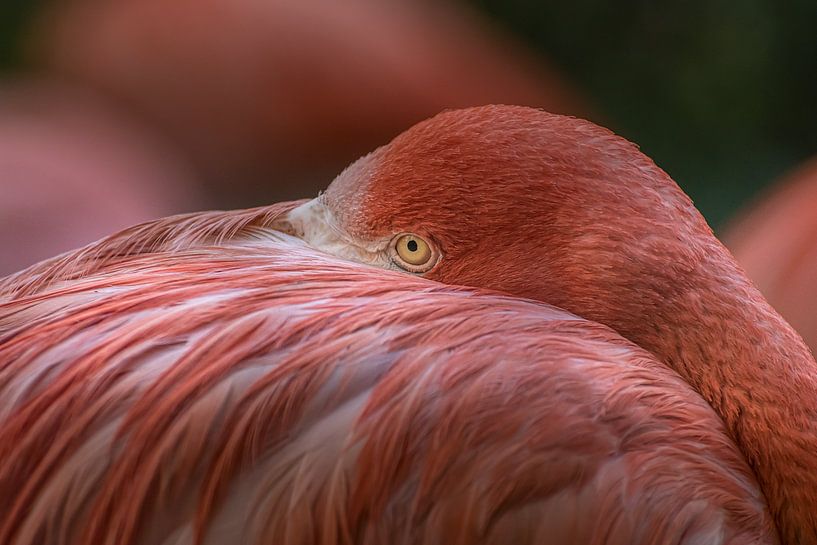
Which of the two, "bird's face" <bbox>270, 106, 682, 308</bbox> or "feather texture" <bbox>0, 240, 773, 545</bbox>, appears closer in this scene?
"feather texture" <bbox>0, 240, 773, 545</bbox>

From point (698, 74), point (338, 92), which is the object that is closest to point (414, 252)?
point (698, 74)

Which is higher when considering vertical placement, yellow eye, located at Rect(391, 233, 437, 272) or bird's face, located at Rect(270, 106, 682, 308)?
bird's face, located at Rect(270, 106, 682, 308)

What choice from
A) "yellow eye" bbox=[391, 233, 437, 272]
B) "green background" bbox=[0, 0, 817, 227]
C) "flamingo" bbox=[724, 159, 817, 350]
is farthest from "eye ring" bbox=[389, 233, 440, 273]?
"flamingo" bbox=[724, 159, 817, 350]

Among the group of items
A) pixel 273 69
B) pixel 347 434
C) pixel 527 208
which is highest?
pixel 273 69

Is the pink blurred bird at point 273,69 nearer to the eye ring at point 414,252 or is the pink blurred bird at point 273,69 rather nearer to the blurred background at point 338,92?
the blurred background at point 338,92

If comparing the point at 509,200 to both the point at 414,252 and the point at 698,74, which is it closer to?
the point at 414,252

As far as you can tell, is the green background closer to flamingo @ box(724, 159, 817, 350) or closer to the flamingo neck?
flamingo @ box(724, 159, 817, 350)

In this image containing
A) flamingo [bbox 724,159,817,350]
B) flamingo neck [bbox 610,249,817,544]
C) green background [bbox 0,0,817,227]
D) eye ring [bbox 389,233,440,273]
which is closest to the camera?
flamingo neck [bbox 610,249,817,544]
